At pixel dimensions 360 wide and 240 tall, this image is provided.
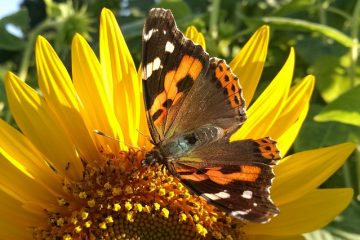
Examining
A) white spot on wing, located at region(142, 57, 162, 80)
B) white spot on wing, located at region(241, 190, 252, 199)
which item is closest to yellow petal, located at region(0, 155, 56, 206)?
Result: white spot on wing, located at region(142, 57, 162, 80)

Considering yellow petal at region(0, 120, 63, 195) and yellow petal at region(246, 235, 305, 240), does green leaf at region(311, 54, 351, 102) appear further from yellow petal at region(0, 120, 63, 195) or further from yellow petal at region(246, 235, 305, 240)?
yellow petal at region(0, 120, 63, 195)

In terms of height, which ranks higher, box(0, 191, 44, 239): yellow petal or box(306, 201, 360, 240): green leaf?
box(0, 191, 44, 239): yellow petal

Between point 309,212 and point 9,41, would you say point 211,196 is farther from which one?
point 9,41

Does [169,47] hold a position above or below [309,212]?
above

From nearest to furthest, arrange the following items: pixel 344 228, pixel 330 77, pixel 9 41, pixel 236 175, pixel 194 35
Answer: pixel 236 175 → pixel 194 35 → pixel 344 228 → pixel 330 77 → pixel 9 41

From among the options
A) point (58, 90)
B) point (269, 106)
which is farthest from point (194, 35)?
point (58, 90)

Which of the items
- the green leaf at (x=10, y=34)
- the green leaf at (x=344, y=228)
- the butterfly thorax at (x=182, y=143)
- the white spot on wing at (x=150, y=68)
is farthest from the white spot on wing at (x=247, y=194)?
the green leaf at (x=10, y=34)
